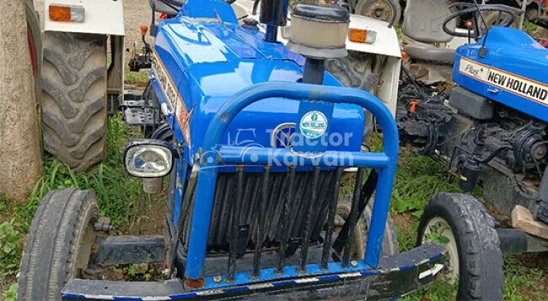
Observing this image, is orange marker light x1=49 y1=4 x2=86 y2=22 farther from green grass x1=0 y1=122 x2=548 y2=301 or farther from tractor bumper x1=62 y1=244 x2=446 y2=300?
tractor bumper x1=62 y1=244 x2=446 y2=300

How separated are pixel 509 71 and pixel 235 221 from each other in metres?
2.31

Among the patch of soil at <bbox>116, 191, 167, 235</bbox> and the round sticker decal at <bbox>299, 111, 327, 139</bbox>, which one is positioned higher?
the round sticker decal at <bbox>299, 111, 327, 139</bbox>

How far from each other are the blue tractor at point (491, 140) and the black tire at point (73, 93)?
7.01ft

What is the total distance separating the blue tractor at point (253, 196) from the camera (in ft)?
6.34

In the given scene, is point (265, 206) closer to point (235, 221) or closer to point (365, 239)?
point (235, 221)

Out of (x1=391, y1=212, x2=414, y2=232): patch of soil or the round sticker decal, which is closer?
the round sticker decal

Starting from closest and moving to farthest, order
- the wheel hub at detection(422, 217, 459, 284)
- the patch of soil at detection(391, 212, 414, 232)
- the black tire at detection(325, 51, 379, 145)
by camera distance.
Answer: the wheel hub at detection(422, 217, 459, 284) → the black tire at detection(325, 51, 379, 145) → the patch of soil at detection(391, 212, 414, 232)

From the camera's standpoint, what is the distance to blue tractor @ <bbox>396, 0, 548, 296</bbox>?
9.19 ft

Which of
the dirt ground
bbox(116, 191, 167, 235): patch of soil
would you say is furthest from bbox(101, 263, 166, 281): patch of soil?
the dirt ground

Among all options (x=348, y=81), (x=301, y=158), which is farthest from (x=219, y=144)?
(x=348, y=81)

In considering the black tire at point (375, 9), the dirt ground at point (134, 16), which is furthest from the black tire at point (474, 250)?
the black tire at point (375, 9)

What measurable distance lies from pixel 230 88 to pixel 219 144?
0.37 meters

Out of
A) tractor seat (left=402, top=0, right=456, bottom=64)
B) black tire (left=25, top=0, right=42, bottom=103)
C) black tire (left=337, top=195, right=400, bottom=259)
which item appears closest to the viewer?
black tire (left=337, top=195, right=400, bottom=259)

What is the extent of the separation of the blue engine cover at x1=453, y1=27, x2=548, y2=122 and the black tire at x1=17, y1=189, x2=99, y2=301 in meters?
2.53
